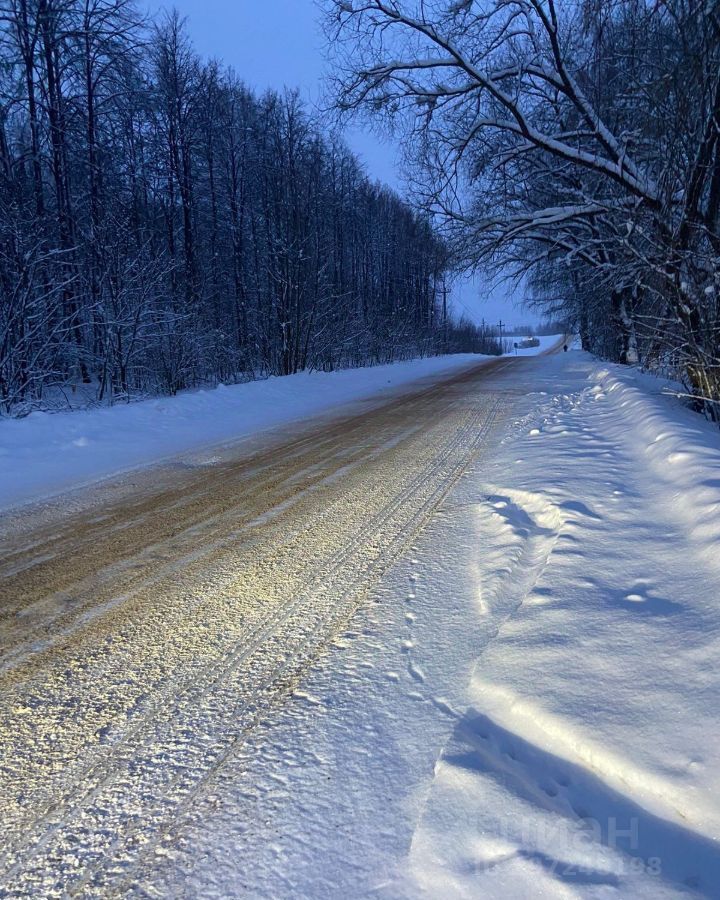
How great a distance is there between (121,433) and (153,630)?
20.4 ft

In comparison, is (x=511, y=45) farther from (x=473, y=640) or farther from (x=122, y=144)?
(x=122, y=144)

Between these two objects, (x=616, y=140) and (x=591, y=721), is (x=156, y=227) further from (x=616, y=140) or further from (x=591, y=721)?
(x=591, y=721)

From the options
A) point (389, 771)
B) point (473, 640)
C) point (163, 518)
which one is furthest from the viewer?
point (163, 518)

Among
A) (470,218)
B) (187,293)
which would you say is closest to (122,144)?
(187,293)

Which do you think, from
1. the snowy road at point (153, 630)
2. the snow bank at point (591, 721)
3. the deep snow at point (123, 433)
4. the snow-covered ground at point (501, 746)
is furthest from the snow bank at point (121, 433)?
the snow bank at point (591, 721)

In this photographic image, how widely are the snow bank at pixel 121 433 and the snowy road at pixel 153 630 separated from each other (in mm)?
1034

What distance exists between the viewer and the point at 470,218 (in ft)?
37.7

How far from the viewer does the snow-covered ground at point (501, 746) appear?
129cm

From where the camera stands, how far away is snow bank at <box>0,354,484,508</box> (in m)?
5.71

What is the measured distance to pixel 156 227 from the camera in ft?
63.7

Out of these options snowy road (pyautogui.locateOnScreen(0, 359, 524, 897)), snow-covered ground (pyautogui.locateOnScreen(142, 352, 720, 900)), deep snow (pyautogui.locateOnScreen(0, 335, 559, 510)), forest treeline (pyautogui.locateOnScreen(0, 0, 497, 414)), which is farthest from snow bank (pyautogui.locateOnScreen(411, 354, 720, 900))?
forest treeline (pyautogui.locateOnScreen(0, 0, 497, 414))

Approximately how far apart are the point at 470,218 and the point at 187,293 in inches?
412

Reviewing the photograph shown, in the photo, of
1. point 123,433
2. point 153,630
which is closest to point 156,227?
point 123,433

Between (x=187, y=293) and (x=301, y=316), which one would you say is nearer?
(x=187, y=293)
